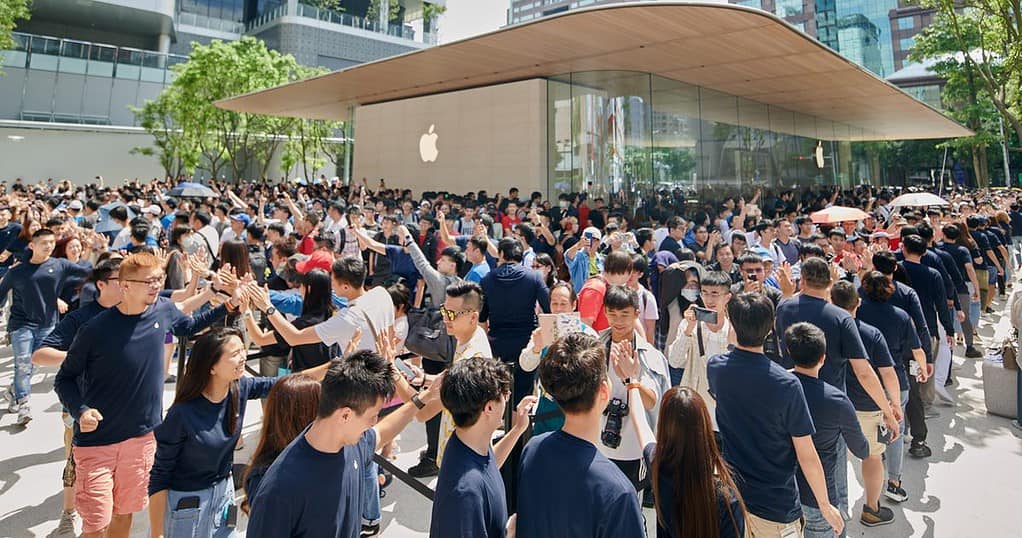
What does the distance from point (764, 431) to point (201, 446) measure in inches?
106

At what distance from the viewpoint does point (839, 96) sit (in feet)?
58.5

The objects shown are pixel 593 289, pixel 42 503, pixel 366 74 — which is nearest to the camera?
pixel 42 503

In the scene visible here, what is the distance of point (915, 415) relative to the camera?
16.0ft

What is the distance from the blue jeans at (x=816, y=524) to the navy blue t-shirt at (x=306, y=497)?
238cm

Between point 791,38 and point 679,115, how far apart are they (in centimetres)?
531

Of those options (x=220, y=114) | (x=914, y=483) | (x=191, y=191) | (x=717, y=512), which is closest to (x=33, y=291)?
(x=717, y=512)

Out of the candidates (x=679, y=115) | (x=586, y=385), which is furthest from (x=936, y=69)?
(x=586, y=385)

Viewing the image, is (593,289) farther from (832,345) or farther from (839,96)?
(839,96)

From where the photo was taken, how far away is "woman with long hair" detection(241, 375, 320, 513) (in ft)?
7.68

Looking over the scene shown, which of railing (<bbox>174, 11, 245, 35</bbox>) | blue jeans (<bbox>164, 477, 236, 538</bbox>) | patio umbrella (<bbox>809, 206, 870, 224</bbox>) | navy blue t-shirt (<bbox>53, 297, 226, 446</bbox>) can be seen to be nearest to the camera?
blue jeans (<bbox>164, 477, 236, 538</bbox>)

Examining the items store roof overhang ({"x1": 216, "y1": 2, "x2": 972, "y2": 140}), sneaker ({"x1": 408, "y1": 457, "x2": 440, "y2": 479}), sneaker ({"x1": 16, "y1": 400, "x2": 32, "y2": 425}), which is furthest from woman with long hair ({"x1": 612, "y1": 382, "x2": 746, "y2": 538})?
store roof overhang ({"x1": 216, "y1": 2, "x2": 972, "y2": 140})

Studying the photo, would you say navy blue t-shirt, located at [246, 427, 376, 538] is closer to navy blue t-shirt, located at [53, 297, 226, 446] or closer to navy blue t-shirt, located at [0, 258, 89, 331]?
navy blue t-shirt, located at [53, 297, 226, 446]

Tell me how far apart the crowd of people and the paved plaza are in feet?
0.58

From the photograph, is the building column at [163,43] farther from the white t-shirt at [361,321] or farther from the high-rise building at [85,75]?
the white t-shirt at [361,321]
